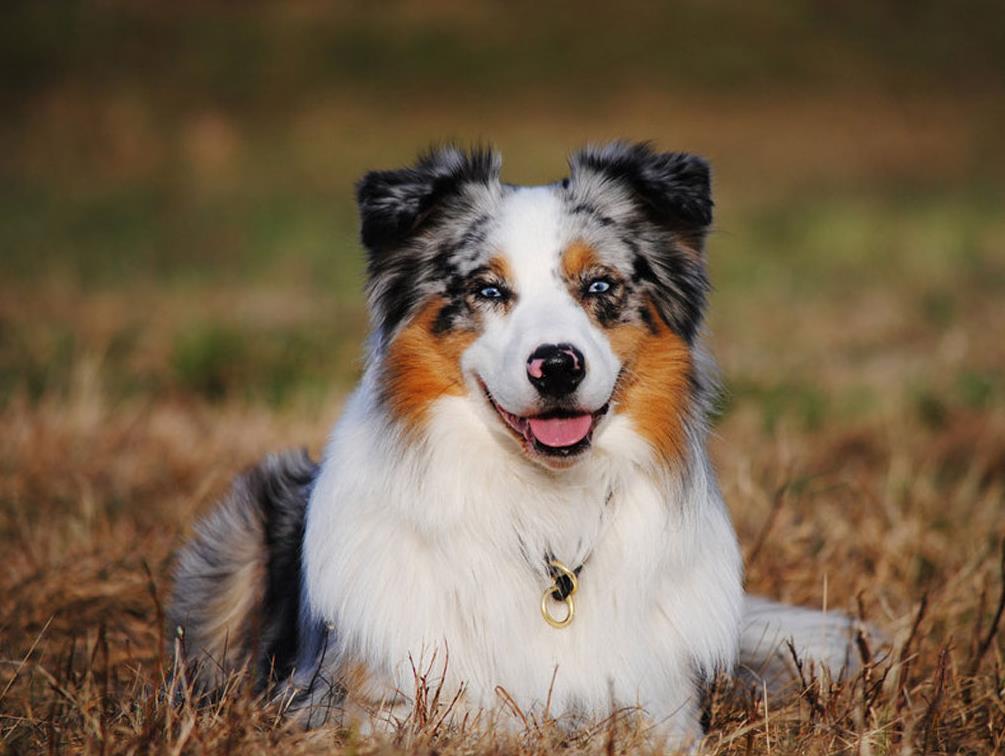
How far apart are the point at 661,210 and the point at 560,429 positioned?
0.90 metres

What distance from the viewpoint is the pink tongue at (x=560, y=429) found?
3.50 meters

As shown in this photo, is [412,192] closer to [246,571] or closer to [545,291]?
[545,291]

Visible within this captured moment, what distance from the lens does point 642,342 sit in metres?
3.71

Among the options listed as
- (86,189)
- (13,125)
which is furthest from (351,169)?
(13,125)

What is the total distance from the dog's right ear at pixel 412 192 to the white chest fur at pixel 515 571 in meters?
0.60

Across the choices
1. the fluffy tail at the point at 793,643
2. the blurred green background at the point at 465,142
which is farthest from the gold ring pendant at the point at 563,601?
the blurred green background at the point at 465,142

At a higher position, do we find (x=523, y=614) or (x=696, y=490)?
(x=696, y=490)

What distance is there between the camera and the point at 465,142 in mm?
11055

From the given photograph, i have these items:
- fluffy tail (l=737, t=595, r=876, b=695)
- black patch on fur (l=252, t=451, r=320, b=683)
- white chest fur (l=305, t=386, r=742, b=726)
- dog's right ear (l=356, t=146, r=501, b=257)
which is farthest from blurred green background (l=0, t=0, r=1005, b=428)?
fluffy tail (l=737, t=595, r=876, b=695)

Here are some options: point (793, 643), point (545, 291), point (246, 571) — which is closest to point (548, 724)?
point (793, 643)

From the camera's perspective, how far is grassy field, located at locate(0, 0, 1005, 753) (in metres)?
4.04

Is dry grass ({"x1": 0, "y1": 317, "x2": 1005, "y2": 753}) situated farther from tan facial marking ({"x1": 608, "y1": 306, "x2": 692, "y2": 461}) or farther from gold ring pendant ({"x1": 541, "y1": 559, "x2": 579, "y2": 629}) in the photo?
tan facial marking ({"x1": 608, "y1": 306, "x2": 692, "y2": 461})

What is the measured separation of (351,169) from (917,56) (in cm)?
1506

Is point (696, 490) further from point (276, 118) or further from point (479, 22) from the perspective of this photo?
point (479, 22)
